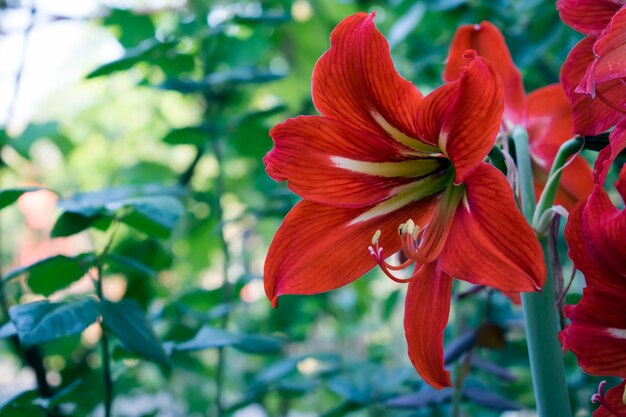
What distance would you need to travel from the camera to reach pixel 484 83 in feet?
1.21

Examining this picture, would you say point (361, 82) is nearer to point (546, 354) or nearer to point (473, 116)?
point (473, 116)

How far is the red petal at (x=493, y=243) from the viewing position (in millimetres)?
354

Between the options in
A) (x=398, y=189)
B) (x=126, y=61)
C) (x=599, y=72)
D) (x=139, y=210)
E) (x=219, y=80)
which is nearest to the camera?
(x=599, y=72)

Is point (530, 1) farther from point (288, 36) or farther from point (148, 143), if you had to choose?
point (148, 143)

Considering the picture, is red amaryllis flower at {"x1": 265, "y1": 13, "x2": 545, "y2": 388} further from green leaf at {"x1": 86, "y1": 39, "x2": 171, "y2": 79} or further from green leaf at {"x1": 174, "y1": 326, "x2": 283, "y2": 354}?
green leaf at {"x1": 86, "y1": 39, "x2": 171, "y2": 79}

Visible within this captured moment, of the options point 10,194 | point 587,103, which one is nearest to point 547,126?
point 587,103

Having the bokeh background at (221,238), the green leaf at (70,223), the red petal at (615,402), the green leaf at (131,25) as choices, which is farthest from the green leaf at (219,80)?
the red petal at (615,402)

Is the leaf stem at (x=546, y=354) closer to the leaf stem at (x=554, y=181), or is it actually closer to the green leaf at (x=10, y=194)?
the leaf stem at (x=554, y=181)

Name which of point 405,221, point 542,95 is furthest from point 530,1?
point 405,221

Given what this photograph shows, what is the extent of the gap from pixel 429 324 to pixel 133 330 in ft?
0.93

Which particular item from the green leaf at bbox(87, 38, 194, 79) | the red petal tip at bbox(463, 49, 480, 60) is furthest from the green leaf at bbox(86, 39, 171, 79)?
the red petal tip at bbox(463, 49, 480, 60)

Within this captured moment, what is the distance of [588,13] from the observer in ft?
1.35

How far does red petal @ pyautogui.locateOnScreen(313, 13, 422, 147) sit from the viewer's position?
0.41 meters

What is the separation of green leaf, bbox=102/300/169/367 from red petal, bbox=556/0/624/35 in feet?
1.34
